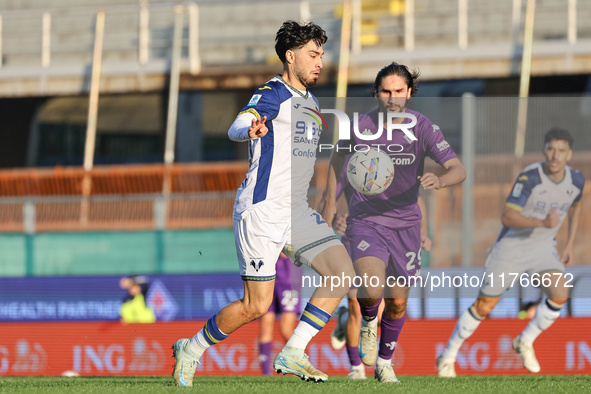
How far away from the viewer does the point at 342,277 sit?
5.11 m

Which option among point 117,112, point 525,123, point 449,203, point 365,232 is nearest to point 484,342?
point 449,203

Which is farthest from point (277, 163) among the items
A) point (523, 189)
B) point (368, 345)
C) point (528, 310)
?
point (528, 310)

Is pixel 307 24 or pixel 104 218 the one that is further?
pixel 104 218

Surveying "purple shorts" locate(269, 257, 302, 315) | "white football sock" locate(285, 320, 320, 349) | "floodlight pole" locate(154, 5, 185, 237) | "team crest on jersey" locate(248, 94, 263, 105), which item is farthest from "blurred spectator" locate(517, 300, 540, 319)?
"floodlight pole" locate(154, 5, 185, 237)

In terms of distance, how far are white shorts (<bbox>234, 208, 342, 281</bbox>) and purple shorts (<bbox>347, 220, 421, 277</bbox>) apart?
769mm

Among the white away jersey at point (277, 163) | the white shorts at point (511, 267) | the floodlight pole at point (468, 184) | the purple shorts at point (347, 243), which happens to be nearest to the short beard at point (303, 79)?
the white away jersey at point (277, 163)

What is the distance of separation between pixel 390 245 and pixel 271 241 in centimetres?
128

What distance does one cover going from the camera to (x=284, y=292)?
8.82 metres

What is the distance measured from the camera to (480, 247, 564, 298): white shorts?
740cm

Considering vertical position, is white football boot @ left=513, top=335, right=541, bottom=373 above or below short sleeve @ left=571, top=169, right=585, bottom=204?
below

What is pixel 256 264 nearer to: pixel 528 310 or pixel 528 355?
pixel 528 355

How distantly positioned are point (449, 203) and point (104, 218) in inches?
244

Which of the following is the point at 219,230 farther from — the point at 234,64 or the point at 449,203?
the point at 234,64

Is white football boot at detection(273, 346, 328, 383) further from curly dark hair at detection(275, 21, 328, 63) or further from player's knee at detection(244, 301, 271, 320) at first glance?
curly dark hair at detection(275, 21, 328, 63)
